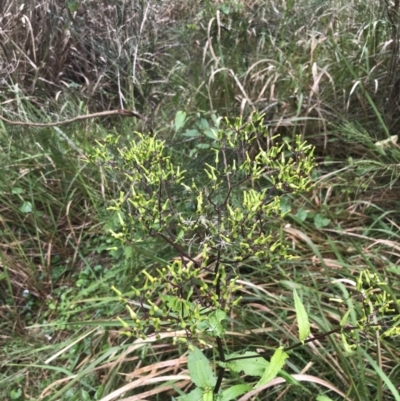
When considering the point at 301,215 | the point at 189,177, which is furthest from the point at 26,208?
the point at 301,215

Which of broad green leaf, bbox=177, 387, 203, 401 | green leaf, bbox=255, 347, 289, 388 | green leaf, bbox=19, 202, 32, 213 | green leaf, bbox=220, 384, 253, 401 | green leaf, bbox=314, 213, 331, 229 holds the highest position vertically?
green leaf, bbox=255, 347, 289, 388

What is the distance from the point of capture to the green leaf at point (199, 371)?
2.86 feet

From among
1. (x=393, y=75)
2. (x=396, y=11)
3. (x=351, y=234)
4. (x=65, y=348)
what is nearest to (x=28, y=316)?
(x=65, y=348)

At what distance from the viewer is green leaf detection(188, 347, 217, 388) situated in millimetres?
871

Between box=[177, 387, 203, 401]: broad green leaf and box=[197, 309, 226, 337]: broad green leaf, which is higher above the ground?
box=[197, 309, 226, 337]: broad green leaf

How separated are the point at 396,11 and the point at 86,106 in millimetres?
1478

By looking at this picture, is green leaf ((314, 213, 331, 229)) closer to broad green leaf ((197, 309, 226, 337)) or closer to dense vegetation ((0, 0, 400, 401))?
dense vegetation ((0, 0, 400, 401))

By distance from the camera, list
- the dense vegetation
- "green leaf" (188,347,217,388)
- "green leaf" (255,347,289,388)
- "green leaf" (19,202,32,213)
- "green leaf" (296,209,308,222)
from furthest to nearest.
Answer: "green leaf" (19,202,32,213), "green leaf" (296,209,308,222), the dense vegetation, "green leaf" (188,347,217,388), "green leaf" (255,347,289,388)

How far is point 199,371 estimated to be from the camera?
0.88m

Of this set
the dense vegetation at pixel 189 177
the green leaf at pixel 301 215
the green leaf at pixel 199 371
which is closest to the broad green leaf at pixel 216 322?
the green leaf at pixel 199 371

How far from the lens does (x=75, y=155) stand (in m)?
2.10

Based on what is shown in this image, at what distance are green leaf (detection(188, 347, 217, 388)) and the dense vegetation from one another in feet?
0.86

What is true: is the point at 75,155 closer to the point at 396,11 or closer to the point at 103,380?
the point at 103,380

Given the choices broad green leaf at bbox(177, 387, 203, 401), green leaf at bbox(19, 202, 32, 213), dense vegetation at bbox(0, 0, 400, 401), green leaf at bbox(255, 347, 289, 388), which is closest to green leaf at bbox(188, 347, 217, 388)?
broad green leaf at bbox(177, 387, 203, 401)
